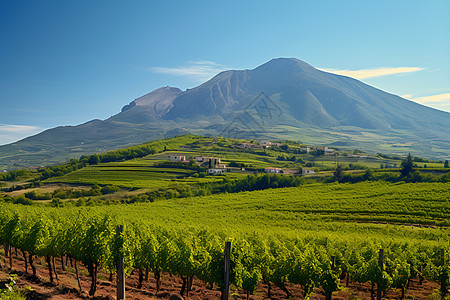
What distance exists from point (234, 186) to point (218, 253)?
73.0 m

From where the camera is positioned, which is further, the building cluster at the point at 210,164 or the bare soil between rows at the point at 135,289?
the building cluster at the point at 210,164

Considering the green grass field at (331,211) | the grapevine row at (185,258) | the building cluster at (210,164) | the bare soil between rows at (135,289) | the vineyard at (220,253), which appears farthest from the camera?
the building cluster at (210,164)

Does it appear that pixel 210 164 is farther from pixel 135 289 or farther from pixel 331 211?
pixel 135 289

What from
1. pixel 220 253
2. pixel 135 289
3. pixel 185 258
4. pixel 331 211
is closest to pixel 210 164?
pixel 331 211

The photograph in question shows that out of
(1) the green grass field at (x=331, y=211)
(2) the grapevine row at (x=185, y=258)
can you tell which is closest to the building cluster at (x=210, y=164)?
(1) the green grass field at (x=331, y=211)

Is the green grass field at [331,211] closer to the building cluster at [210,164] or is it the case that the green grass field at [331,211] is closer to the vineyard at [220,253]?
the vineyard at [220,253]

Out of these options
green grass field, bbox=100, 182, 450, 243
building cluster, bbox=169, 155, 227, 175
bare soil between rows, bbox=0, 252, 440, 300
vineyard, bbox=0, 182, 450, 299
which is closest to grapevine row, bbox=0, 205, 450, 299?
vineyard, bbox=0, 182, 450, 299

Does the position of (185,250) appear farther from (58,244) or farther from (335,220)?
(335,220)

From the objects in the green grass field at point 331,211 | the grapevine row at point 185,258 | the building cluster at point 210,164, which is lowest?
the green grass field at point 331,211

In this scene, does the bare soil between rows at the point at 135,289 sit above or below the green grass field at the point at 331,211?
above

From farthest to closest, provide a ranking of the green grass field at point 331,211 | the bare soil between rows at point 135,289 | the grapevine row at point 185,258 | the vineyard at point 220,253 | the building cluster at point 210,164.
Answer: the building cluster at point 210,164, the green grass field at point 331,211, the vineyard at point 220,253, the grapevine row at point 185,258, the bare soil between rows at point 135,289

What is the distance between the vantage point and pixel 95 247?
1602 centimetres

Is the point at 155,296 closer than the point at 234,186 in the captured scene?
Yes

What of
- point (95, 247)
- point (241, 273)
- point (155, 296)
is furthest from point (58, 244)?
point (241, 273)
